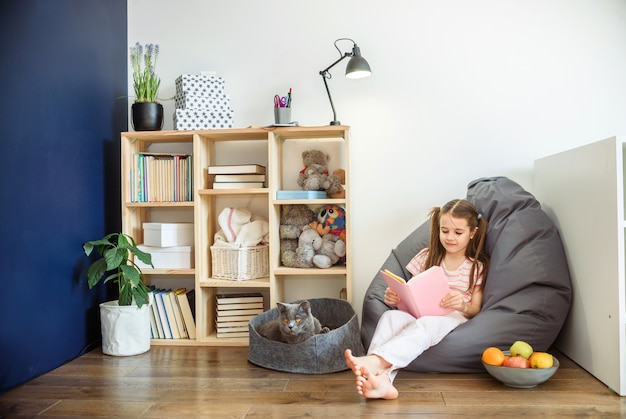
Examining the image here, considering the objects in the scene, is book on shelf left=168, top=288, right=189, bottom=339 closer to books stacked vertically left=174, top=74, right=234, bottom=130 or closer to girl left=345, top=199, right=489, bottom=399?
books stacked vertically left=174, top=74, right=234, bottom=130

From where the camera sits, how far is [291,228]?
9.54 feet

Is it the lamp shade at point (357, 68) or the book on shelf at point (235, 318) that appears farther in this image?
the book on shelf at point (235, 318)

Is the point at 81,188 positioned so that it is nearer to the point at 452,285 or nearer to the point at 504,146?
the point at 452,285

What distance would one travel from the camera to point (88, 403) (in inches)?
78.3

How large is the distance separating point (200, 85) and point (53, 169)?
0.90 meters

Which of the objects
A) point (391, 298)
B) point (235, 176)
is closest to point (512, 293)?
point (391, 298)

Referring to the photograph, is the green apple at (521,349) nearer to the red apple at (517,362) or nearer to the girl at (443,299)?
the red apple at (517,362)

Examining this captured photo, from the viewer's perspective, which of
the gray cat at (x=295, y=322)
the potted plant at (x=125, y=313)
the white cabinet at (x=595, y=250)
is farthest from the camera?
the potted plant at (x=125, y=313)

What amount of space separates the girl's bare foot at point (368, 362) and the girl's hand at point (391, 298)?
47 centimetres

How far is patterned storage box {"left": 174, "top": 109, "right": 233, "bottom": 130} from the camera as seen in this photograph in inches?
113

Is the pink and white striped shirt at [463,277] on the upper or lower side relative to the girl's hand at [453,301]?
upper

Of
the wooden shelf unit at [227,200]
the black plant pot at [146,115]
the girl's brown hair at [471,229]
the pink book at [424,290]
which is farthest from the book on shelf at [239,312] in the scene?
the black plant pot at [146,115]

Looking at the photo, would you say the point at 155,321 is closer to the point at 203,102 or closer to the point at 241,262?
the point at 241,262

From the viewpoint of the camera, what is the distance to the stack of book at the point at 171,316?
9.43 feet
